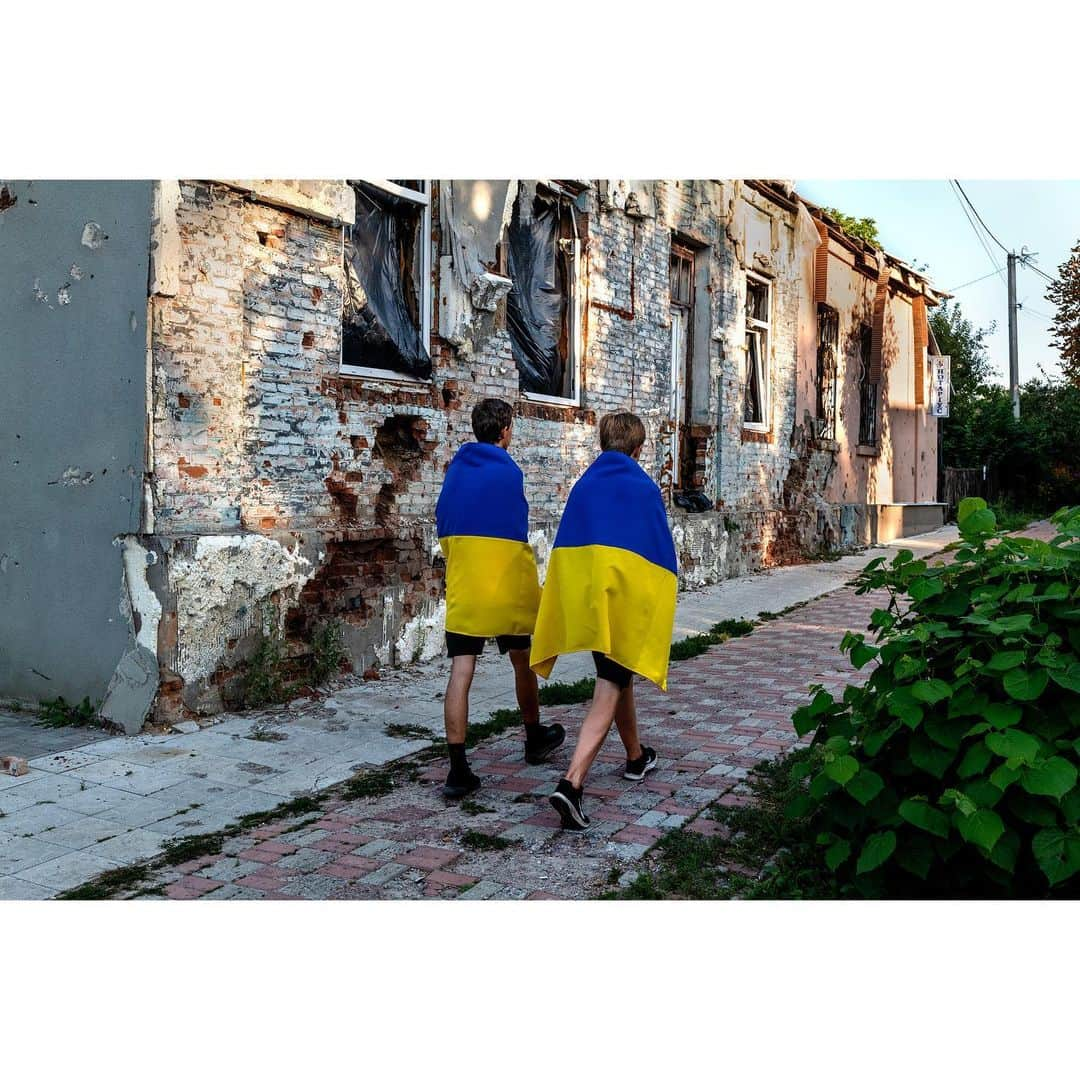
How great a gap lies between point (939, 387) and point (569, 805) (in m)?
23.4

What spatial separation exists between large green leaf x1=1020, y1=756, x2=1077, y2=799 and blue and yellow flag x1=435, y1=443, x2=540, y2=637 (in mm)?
2506

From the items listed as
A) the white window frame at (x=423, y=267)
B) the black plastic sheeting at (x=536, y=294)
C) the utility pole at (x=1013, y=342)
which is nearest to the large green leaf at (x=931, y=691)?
the white window frame at (x=423, y=267)

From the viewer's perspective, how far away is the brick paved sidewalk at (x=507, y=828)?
12.9 feet

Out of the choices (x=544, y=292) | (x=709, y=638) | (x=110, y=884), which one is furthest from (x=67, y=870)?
(x=544, y=292)

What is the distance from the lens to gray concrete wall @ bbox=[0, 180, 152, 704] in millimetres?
6051

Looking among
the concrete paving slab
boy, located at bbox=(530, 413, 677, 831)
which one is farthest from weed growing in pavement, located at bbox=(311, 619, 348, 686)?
the concrete paving slab

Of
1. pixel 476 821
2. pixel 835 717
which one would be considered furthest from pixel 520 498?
pixel 835 717

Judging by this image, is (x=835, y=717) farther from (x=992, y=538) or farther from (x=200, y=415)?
(x=200, y=415)

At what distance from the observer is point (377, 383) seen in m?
7.54

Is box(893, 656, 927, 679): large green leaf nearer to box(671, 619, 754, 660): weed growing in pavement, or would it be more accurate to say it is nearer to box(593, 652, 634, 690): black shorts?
box(593, 652, 634, 690): black shorts

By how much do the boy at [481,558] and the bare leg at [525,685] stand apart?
0.15 metres

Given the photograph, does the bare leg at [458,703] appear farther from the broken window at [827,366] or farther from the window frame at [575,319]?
the broken window at [827,366]

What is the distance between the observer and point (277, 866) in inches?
162

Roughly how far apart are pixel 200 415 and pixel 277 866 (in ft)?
10.1
